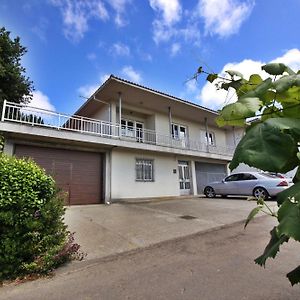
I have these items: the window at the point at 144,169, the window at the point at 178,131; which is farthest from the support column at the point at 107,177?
the window at the point at 178,131

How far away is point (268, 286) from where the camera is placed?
3.58m

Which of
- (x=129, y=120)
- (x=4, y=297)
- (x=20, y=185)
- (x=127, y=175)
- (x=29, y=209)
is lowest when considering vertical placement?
(x=4, y=297)

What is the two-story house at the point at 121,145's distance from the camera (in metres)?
11.7

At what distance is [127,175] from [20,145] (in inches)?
223

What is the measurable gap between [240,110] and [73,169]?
12.8 metres

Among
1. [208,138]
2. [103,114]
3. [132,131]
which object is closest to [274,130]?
[132,131]

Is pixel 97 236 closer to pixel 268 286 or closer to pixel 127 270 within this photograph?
pixel 127 270

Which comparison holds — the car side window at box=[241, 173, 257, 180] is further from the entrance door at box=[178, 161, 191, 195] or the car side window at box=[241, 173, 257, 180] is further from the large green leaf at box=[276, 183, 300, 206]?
the large green leaf at box=[276, 183, 300, 206]

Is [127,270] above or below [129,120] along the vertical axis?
below

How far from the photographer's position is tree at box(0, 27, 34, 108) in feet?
65.7

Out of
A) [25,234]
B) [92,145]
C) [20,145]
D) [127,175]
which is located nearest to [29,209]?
[25,234]

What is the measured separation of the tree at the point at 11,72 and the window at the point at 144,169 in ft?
39.3

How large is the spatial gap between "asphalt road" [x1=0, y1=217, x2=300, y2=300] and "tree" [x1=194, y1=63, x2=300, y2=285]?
2.42 m

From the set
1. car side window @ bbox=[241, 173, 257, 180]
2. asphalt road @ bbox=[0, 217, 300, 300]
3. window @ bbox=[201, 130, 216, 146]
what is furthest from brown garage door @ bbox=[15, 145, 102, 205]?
window @ bbox=[201, 130, 216, 146]
